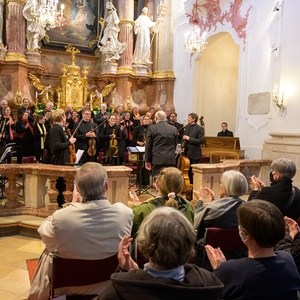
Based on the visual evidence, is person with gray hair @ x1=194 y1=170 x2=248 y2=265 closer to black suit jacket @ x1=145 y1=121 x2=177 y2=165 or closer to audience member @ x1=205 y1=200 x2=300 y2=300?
audience member @ x1=205 y1=200 x2=300 y2=300

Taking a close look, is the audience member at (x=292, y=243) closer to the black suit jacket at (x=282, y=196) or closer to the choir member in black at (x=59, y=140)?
the black suit jacket at (x=282, y=196)

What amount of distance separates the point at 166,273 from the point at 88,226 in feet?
2.84

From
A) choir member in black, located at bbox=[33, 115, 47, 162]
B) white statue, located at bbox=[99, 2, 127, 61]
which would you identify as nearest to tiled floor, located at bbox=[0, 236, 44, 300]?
choir member in black, located at bbox=[33, 115, 47, 162]

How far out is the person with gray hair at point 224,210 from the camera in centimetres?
262

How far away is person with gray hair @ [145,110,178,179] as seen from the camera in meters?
5.68

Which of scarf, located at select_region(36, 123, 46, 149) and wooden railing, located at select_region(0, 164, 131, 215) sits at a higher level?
scarf, located at select_region(36, 123, 46, 149)

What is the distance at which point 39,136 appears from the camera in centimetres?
797

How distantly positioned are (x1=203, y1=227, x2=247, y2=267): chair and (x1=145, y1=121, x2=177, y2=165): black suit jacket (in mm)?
3230

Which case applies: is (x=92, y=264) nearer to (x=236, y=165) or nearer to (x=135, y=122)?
(x=236, y=165)

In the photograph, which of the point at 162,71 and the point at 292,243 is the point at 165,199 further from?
the point at 162,71

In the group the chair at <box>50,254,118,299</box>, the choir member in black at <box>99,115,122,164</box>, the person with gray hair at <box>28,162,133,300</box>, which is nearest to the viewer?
the chair at <box>50,254,118,299</box>

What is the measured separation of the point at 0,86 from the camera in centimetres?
1029

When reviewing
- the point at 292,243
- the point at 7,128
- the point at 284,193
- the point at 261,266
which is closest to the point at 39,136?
the point at 7,128

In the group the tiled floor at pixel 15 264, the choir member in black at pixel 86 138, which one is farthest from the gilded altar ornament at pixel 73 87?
the tiled floor at pixel 15 264
